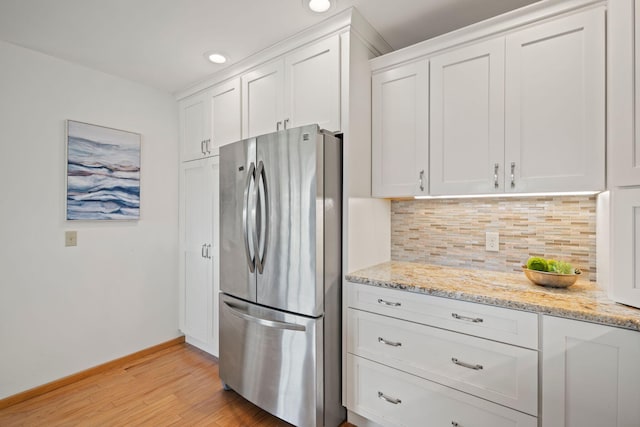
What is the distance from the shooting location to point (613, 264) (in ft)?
3.97

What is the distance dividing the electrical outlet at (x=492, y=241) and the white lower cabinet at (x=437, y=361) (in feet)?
2.20

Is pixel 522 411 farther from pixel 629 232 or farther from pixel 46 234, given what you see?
pixel 46 234

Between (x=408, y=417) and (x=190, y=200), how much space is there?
2.43 metres

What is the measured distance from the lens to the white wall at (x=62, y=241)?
82.4 inches

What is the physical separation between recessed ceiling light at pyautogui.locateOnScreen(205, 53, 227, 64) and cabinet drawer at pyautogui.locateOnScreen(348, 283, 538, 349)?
1.95 meters

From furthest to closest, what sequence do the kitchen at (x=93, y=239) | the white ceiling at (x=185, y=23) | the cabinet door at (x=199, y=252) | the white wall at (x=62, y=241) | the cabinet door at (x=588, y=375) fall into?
1. the cabinet door at (x=199, y=252)
2. the white wall at (x=62, y=241)
3. the kitchen at (x=93, y=239)
4. the white ceiling at (x=185, y=23)
5. the cabinet door at (x=588, y=375)

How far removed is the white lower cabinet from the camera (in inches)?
50.1

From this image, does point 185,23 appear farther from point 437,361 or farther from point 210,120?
point 437,361

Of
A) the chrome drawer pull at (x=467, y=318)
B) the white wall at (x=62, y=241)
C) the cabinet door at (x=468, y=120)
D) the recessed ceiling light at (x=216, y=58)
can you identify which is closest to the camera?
the chrome drawer pull at (x=467, y=318)

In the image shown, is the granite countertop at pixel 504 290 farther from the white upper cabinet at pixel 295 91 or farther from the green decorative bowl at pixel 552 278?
the white upper cabinet at pixel 295 91

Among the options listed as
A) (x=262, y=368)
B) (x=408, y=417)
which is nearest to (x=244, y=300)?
(x=262, y=368)

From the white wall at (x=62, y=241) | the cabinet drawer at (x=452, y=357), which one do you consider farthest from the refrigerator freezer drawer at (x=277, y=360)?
Answer: the white wall at (x=62, y=241)

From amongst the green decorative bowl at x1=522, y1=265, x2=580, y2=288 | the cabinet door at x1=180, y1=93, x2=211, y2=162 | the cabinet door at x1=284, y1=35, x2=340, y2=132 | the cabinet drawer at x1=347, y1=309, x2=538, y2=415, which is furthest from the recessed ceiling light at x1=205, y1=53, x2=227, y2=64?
the green decorative bowl at x1=522, y1=265, x2=580, y2=288

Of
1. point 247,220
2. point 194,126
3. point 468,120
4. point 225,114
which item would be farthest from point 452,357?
point 194,126
